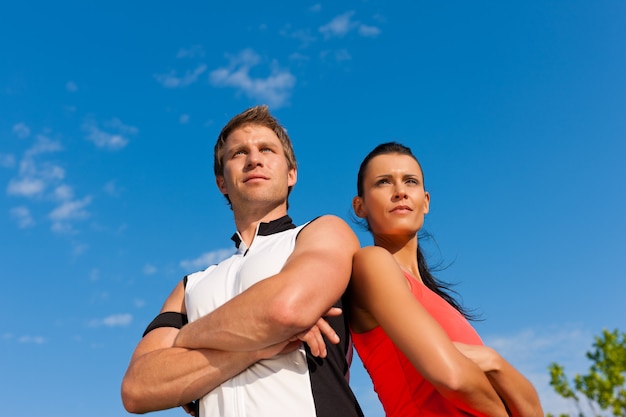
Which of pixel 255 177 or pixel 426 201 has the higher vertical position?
pixel 426 201

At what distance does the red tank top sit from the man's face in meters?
1.11

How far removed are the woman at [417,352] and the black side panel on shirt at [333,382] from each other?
0.20 metres

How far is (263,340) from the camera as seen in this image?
116 inches

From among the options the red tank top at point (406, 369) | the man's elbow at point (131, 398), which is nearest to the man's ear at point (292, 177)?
the red tank top at point (406, 369)

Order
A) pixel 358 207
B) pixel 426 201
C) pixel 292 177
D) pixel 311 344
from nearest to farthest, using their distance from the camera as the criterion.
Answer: pixel 311 344 < pixel 358 207 < pixel 292 177 < pixel 426 201

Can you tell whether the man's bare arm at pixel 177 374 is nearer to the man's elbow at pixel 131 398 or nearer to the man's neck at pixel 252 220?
the man's elbow at pixel 131 398

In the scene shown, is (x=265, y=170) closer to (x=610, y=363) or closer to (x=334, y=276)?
(x=334, y=276)

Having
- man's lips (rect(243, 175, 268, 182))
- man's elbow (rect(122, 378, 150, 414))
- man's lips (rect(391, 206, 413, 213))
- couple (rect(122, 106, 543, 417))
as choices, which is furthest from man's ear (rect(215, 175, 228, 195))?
man's elbow (rect(122, 378, 150, 414))

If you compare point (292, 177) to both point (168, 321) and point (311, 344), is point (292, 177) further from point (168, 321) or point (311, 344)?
point (311, 344)

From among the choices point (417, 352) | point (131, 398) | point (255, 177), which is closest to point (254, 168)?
point (255, 177)

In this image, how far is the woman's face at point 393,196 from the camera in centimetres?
415

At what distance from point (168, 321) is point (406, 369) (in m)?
1.49

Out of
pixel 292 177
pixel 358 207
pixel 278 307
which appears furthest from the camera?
pixel 292 177

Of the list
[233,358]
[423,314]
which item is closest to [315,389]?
[233,358]
